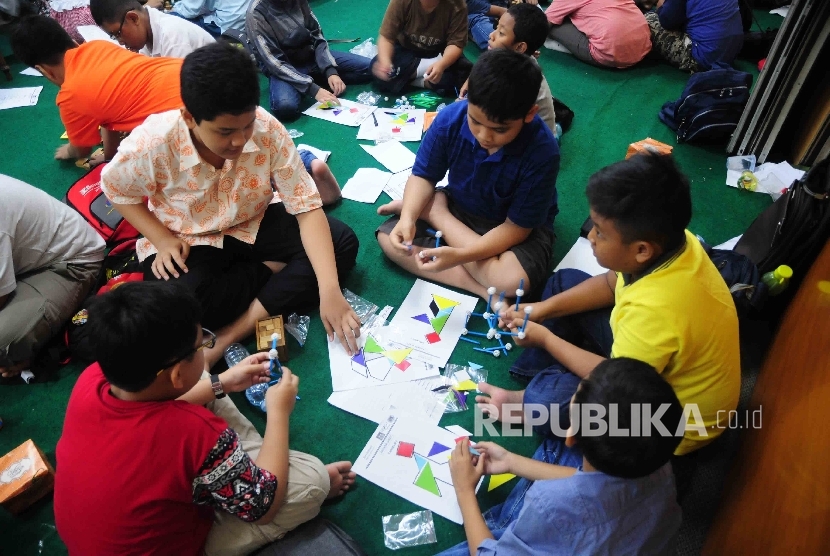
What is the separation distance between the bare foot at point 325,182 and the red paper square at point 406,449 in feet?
4.08

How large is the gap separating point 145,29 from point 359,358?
2.01m

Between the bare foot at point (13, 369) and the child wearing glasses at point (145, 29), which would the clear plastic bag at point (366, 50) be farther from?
the bare foot at point (13, 369)

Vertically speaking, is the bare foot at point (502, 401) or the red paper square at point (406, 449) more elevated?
the bare foot at point (502, 401)

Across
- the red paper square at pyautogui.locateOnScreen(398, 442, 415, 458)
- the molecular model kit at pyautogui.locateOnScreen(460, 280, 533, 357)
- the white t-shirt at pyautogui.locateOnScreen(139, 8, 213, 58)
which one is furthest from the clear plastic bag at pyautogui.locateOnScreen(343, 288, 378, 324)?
the white t-shirt at pyautogui.locateOnScreen(139, 8, 213, 58)

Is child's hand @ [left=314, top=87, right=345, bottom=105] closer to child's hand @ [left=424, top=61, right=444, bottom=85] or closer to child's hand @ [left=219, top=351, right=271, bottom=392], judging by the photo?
child's hand @ [left=424, top=61, right=444, bottom=85]

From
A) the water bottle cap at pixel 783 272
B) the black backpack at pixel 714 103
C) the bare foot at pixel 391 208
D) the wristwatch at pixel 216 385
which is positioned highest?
the black backpack at pixel 714 103

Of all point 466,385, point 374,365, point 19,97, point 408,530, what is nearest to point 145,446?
point 408,530

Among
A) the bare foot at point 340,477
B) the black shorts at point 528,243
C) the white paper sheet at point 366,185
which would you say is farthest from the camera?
the white paper sheet at point 366,185

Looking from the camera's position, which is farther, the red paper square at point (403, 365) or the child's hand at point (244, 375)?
the red paper square at point (403, 365)

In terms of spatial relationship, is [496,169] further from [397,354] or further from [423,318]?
[397,354]

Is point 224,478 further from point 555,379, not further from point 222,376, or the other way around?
point 555,379

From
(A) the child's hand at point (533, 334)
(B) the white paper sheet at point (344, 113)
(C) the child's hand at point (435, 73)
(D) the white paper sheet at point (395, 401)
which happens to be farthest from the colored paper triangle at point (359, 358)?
(C) the child's hand at point (435, 73)

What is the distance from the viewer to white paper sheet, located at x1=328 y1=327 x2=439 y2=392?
178 cm

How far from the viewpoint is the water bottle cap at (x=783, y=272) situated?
1.81 metres
